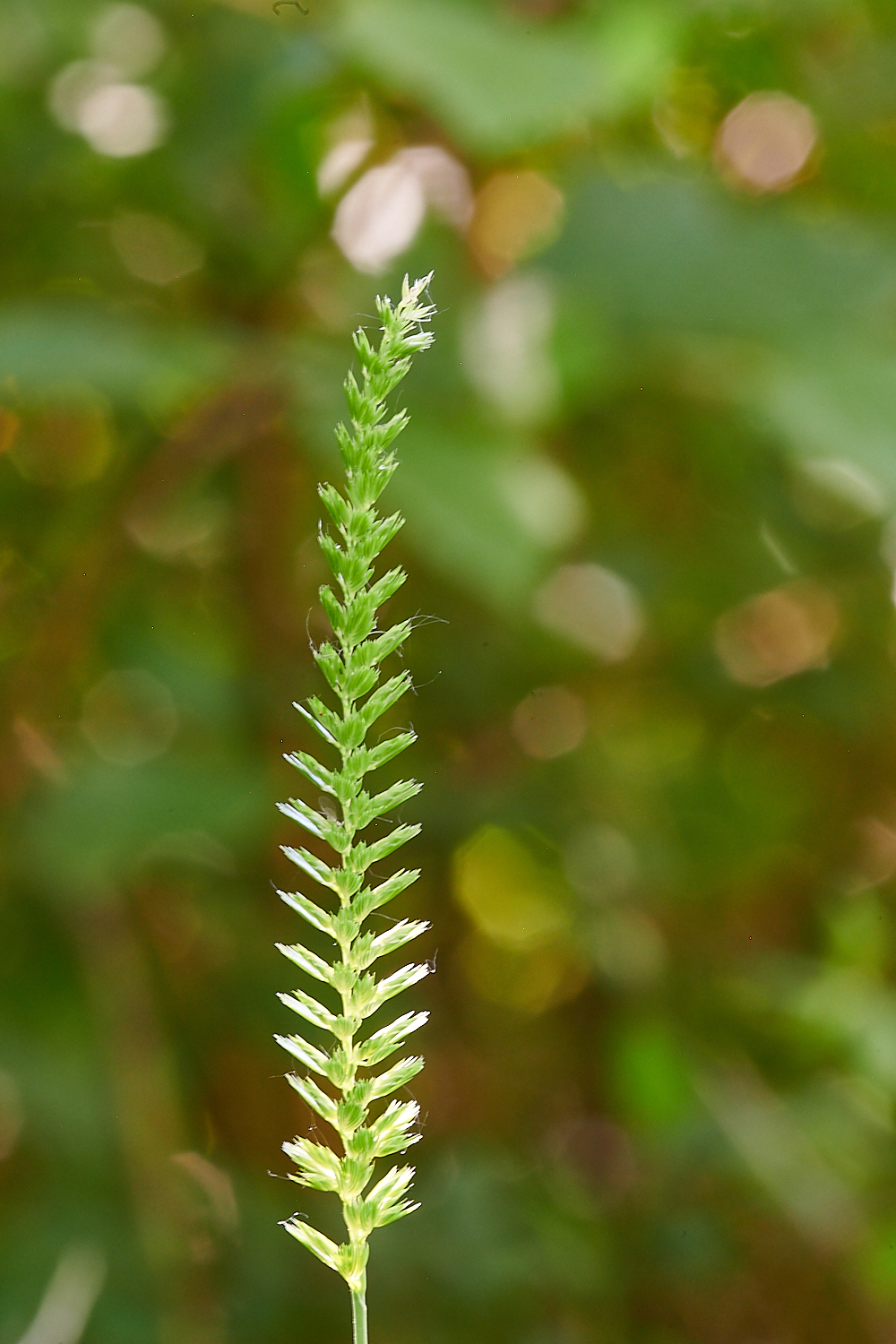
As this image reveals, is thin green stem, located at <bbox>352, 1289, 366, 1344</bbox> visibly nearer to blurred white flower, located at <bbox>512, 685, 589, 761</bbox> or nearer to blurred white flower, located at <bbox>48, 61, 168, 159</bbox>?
blurred white flower, located at <bbox>48, 61, 168, 159</bbox>

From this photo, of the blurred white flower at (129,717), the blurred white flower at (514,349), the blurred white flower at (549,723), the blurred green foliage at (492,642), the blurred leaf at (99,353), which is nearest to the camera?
the blurred leaf at (99,353)

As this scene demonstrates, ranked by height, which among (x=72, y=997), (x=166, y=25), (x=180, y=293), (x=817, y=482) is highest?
(x=166, y=25)

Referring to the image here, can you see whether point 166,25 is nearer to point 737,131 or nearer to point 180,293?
point 180,293

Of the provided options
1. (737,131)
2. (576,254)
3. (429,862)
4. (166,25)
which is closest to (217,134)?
(166,25)

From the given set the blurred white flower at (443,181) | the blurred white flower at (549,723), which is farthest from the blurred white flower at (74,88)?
the blurred white flower at (549,723)

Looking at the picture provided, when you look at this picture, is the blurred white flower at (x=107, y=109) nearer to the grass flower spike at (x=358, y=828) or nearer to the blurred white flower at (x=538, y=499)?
the blurred white flower at (x=538, y=499)

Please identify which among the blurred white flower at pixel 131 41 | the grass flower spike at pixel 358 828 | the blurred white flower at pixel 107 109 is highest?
the blurred white flower at pixel 131 41

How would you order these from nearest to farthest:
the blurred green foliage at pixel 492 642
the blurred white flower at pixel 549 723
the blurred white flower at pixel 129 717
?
the blurred green foliage at pixel 492 642 → the blurred white flower at pixel 129 717 → the blurred white flower at pixel 549 723

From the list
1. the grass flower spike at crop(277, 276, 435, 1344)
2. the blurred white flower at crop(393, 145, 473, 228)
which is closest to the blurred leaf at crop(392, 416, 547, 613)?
the blurred white flower at crop(393, 145, 473, 228)
